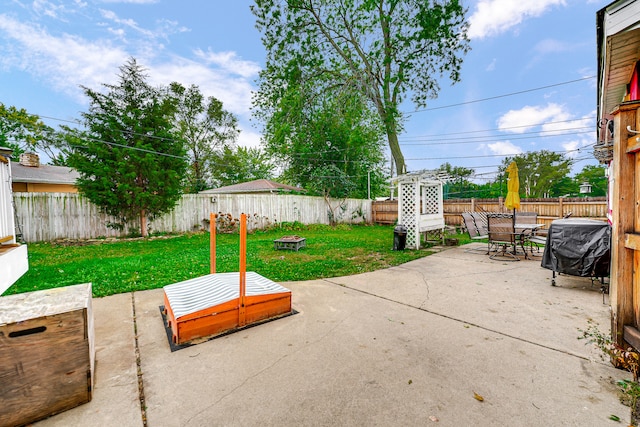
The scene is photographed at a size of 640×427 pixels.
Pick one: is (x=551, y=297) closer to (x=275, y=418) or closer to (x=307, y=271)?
(x=307, y=271)

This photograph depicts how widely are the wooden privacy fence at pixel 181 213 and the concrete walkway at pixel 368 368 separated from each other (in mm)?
8005

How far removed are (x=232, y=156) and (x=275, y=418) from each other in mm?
25418

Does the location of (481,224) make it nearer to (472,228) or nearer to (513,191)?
(472,228)

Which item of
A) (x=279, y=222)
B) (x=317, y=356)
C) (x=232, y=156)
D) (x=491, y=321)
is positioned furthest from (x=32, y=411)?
(x=232, y=156)

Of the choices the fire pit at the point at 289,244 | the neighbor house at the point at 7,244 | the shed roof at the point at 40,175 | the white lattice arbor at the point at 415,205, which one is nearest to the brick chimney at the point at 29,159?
the shed roof at the point at 40,175

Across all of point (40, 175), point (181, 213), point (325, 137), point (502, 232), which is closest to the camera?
point (502, 232)

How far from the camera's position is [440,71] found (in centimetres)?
1217

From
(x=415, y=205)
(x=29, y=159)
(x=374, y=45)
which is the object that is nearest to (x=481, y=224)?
(x=415, y=205)

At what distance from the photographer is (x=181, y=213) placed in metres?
10.9

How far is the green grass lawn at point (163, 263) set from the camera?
4121 millimetres

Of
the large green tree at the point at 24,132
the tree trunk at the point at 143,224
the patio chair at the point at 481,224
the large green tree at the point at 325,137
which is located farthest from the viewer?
the large green tree at the point at 24,132

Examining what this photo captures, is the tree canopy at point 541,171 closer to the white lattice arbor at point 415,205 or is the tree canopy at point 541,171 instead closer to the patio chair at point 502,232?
the white lattice arbor at point 415,205

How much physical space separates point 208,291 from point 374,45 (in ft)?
43.7

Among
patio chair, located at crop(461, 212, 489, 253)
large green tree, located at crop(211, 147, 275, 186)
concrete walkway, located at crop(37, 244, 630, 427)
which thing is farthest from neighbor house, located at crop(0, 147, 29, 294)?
large green tree, located at crop(211, 147, 275, 186)
